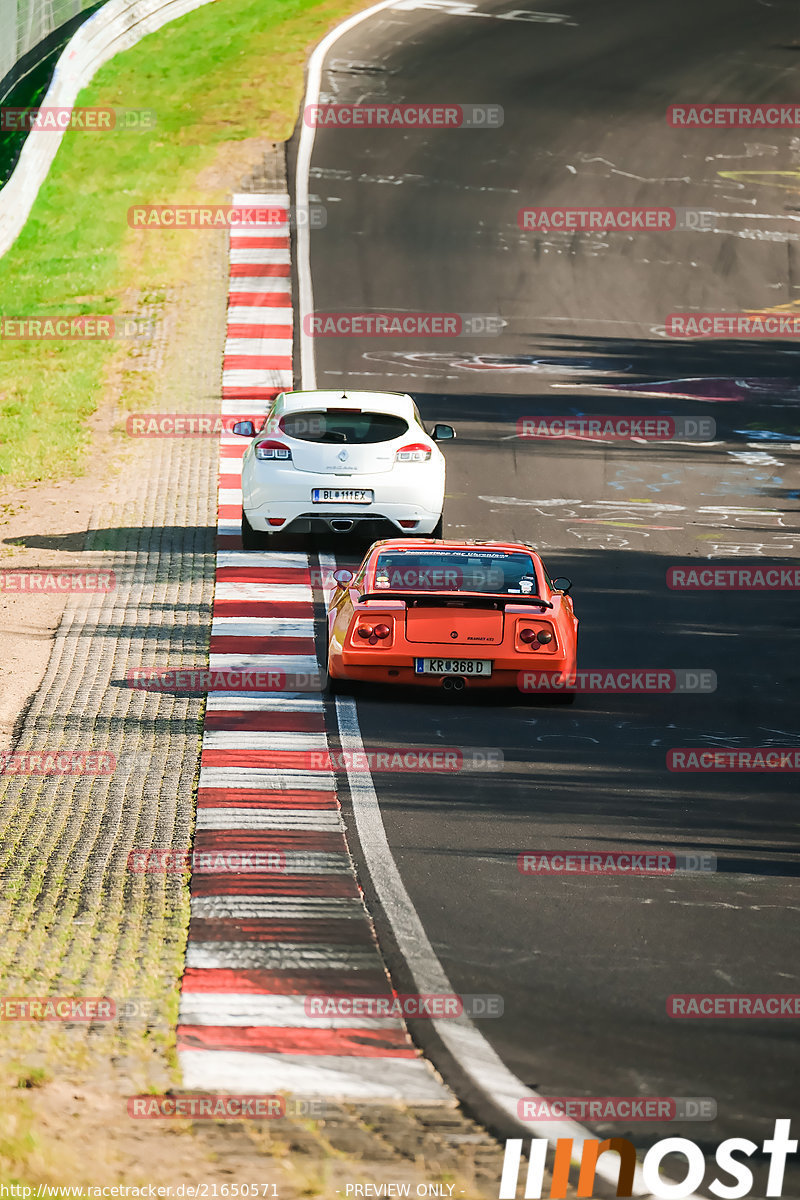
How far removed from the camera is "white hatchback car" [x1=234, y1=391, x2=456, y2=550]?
Result: 1709 centimetres

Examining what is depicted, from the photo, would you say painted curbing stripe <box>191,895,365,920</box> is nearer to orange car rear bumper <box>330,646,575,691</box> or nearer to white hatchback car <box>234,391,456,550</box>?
orange car rear bumper <box>330,646,575,691</box>

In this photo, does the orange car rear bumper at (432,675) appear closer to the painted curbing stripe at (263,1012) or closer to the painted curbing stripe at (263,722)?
the painted curbing stripe at (263,722)

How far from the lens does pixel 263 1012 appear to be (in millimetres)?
7535

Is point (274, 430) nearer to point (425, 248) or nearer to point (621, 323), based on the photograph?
point (621, 323)

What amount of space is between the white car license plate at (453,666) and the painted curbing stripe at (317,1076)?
5.81 m

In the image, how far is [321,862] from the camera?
9.62 m

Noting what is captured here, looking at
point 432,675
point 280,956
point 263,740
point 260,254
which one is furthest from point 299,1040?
point 260,254

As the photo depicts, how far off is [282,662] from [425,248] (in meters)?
18.6

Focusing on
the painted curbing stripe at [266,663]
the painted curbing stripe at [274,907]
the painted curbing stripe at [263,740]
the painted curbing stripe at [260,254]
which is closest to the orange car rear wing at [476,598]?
the painted curbing stripe at [263,740]

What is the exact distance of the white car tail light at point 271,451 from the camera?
17.3 metres

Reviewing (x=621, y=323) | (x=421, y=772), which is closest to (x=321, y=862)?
(x=421, y=772)

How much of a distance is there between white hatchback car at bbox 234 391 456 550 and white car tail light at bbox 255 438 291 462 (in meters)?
0.01

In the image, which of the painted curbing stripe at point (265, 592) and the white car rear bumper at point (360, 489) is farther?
the white car rear bumper at point (360, 489)

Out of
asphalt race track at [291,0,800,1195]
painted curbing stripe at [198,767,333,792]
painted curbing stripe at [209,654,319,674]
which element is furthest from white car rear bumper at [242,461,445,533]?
painted curbing stripe at [198,767,333,792]
